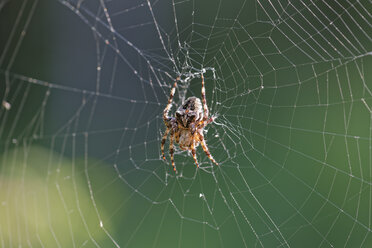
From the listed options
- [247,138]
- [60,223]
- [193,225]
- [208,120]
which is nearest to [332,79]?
[247,138]

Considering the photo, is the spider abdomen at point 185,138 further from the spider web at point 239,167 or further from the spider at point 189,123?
the spider web at point 239,167

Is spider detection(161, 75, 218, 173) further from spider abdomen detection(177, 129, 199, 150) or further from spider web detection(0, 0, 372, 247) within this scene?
spider web detection(0, 0, 372, 247)

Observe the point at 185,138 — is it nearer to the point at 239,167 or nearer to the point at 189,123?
the point at 189,123

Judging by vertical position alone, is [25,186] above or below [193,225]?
above

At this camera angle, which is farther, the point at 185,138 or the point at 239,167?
the point at 239,167

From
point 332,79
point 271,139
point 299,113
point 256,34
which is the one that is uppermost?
point 256,34

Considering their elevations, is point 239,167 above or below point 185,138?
below

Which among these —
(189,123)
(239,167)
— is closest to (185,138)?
(189,123)

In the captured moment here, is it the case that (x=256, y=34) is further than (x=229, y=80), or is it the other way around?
(x=256, y=34)

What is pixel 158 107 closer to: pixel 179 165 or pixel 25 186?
pixel 179 165
